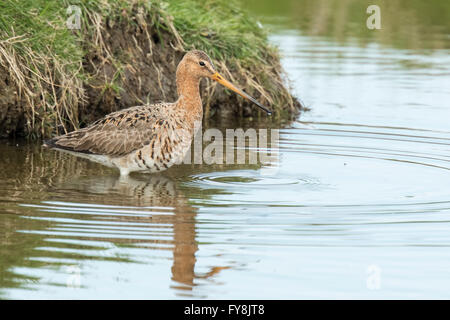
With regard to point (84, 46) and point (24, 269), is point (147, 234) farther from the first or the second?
point (84, 46)

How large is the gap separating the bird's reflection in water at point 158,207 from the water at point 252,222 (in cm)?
1

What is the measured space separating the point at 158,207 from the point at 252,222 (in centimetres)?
104

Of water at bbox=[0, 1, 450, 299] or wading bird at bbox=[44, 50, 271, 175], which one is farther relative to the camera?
wading bird at bbox=[44, 50, 271, 175]

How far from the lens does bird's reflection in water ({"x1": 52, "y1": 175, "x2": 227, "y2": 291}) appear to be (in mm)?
6566

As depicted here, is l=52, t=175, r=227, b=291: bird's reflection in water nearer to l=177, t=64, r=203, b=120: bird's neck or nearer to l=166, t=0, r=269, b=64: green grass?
l=177, t=64, r=203, b=120: bird's neck

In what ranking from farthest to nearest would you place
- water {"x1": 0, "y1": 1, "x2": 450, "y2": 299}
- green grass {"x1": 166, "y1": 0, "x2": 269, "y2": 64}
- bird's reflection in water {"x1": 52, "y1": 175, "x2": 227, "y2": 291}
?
1. green grass {"x1": 166, "y1": 0, "x2": 269, "y2": 64}
2. bird's reflection in water {"x1": 52, "y1": 175, "x2": 227, "y2": 291}
3. water {"x1": 0, "y1": 1, "x2": 450, "y2": 299}

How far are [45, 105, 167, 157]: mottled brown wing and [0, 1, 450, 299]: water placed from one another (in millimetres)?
299

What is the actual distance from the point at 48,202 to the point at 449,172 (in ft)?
13.7

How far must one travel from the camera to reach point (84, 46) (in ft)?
38.4

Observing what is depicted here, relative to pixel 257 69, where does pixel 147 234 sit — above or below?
below

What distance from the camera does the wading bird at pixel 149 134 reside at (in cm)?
959

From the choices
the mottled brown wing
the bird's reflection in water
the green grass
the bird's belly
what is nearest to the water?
the bird's reflection in water

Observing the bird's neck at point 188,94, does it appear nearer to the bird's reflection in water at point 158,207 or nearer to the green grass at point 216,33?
the bird's reflection in water at point 158,207

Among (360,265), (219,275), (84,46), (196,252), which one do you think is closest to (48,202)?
(196,252)
